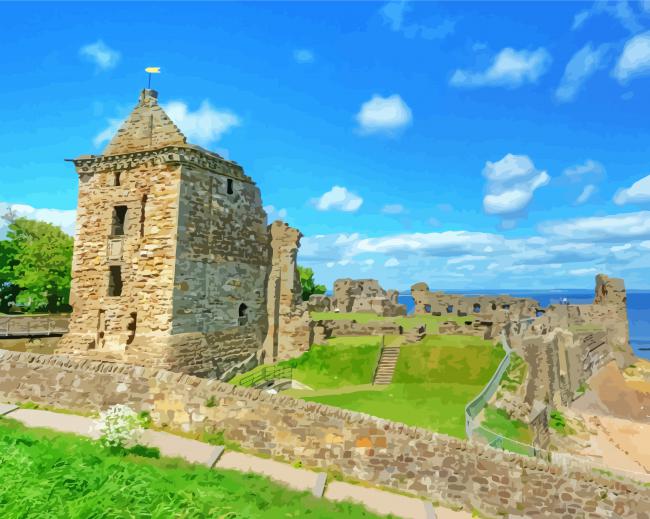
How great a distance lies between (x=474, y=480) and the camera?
12477mm

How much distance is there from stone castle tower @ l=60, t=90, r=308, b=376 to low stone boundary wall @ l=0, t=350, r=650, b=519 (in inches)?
388

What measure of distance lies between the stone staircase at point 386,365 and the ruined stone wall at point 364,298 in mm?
20368

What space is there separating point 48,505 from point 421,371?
21.9 metres

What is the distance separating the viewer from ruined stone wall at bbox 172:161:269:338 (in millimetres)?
23505

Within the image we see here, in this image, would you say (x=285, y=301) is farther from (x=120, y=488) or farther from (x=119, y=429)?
(x=120, y=488)

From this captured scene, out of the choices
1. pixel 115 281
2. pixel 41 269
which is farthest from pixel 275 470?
pixel 41 269

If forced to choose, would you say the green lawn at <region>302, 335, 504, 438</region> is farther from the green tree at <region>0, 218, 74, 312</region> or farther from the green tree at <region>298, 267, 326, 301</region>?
the green tree at <region>298, 267, 326, 301</region>

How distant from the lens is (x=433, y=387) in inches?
936

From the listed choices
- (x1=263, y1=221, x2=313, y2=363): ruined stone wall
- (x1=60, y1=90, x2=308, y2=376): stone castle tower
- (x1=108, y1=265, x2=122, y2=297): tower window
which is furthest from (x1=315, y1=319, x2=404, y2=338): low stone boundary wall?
(x1=108, y1=265, x2=122, y2=297): tower window

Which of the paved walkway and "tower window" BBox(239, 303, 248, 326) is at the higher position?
"tower window" BBox(239, 303, 248, 326)

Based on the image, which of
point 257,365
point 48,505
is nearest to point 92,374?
point 48,505

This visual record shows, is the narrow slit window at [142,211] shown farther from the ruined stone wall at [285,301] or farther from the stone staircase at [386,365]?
the stone staircase at [386,365]

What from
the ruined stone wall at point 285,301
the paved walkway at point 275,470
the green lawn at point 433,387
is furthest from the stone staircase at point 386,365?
the paved walkway at point 275,470

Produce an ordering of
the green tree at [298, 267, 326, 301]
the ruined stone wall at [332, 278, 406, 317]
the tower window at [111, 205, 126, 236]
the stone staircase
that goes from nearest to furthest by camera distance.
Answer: the tower window at [111, 205, 126, 236] → the stone staircase → the ruined stone wall at [332, 278, 406, 317] → the green tree at [298, 267, 326, 301]
